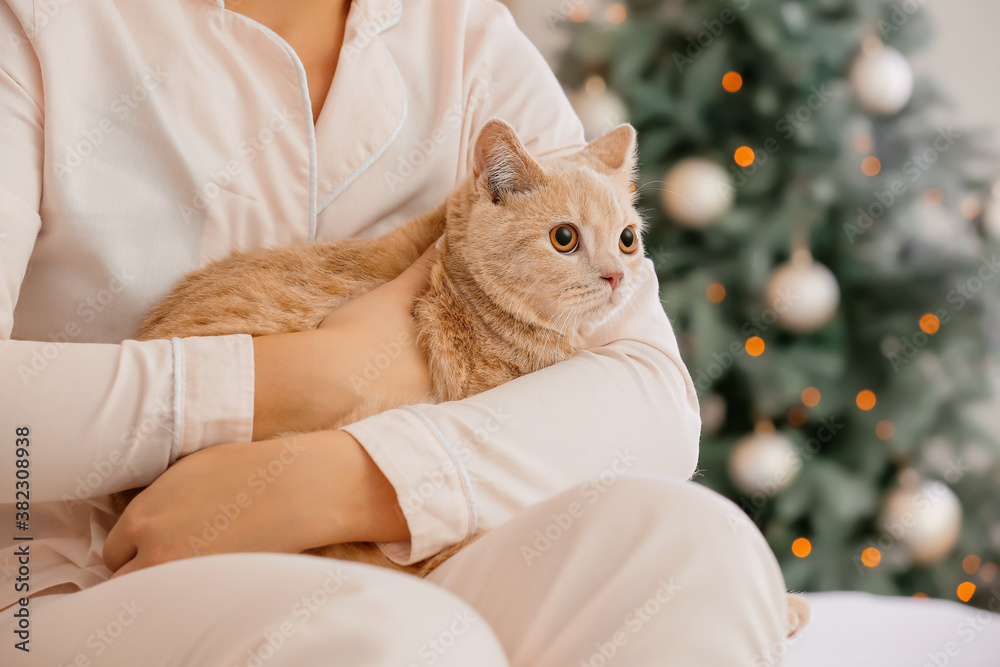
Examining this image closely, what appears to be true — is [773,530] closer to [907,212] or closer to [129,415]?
[907,212]

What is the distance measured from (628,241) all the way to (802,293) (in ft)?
3.73

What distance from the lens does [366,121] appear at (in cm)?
106

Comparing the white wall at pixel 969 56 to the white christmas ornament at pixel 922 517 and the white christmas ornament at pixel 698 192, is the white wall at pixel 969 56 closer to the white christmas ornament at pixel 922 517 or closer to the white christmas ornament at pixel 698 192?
the white christmas ornament at pixel 698 192

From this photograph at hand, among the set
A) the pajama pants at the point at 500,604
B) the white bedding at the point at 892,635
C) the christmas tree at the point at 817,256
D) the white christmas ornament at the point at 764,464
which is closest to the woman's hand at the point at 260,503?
the pajama pants at the point at 500,604

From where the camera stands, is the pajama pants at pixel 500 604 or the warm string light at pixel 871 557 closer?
the pajama pants at pixel 500 604

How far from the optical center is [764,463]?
199 centimetres

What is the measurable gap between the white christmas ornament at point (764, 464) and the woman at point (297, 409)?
3.71ft

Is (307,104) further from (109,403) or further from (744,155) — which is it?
(744,155)

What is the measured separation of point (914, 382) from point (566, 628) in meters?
1.89

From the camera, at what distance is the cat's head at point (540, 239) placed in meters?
0.98

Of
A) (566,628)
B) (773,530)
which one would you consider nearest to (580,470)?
(566,628)

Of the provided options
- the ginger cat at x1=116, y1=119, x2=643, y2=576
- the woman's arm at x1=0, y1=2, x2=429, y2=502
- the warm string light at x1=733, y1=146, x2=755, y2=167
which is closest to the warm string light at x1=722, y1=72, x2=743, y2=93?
the warm string light at x1=733, y1=146, x2=755, y2=167

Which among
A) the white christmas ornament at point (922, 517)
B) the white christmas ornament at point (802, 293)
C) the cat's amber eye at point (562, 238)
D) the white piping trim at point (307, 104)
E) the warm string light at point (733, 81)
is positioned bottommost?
Answer: the white christmas ornament at point (922, 517)

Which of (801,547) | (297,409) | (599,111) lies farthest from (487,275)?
(801,547)
